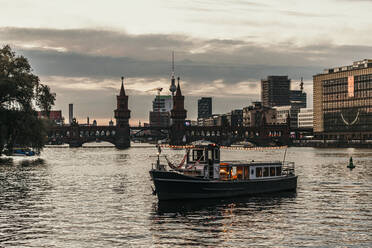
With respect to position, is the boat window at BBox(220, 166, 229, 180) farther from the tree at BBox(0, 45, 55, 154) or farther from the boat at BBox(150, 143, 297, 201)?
the tree at BBox(0, 45, 55, 154)

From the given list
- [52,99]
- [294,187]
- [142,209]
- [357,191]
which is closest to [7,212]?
[142,209]

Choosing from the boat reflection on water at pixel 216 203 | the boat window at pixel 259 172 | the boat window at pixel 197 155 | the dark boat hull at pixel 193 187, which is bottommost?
the boat reflection on water at pixel 216 203

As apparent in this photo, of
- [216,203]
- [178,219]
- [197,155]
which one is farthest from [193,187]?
[178,219]

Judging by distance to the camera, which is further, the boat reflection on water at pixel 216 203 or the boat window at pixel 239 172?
the boat window at pixel 239 172

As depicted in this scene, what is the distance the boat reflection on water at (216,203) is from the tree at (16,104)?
56.9 meters

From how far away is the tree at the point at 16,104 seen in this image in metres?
100

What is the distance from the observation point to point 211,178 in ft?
178

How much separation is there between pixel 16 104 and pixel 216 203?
206 ft

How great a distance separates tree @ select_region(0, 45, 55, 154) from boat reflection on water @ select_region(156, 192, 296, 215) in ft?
187

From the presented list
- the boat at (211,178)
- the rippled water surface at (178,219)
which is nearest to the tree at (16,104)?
the rippled water surface at (178,219)

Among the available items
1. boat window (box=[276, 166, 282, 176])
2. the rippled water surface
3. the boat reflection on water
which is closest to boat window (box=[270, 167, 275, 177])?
boat window (box=[276, 166, 282, 176])

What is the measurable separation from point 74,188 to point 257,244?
3815 centimetres

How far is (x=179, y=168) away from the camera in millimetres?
55500

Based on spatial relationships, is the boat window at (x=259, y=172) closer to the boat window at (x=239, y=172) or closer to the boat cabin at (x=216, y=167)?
the boat cabin at (x=216, y=167)
